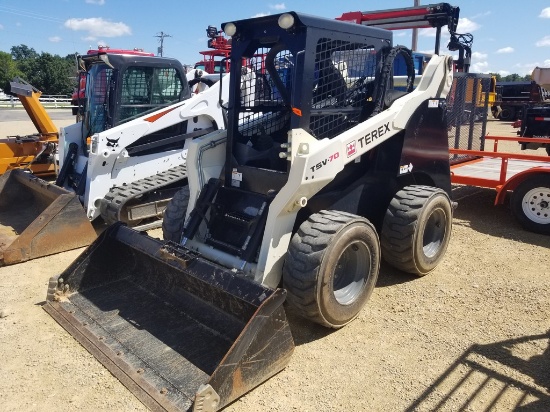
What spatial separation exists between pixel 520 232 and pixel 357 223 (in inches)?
143

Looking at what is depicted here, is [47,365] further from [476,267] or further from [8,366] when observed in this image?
[476,267]

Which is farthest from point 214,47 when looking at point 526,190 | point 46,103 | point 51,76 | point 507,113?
point 51,76

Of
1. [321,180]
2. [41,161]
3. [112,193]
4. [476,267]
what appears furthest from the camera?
[41,161]

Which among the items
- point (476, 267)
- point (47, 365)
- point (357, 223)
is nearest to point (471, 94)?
point (476, 267)

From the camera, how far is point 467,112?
26.7 ft

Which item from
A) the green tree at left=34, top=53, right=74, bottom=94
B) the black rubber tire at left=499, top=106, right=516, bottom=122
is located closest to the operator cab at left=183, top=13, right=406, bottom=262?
the black rubber tire at left=499, top=106, right=516, bottom=122

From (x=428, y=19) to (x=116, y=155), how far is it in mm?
5194

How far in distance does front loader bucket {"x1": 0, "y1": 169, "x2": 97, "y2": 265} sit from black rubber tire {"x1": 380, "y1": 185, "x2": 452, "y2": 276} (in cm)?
344

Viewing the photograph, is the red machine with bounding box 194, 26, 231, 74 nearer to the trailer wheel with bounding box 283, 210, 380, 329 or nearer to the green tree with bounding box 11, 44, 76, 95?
the trailer wheel with bounding box 283, 210, 380, 329

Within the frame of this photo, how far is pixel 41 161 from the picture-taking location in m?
8.41

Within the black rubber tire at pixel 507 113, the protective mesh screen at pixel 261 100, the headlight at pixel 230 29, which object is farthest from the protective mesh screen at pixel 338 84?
the black rubber tire at pixel 507 113

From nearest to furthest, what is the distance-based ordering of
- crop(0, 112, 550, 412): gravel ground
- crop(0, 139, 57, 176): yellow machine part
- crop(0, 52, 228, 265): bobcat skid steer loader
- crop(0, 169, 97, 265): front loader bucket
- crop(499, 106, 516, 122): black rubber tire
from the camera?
crop(0, 112, 550, 412): gravel ground → crop(0, 169, 97, 265): front loader bucket → crop(0, 52, 228, 265): bobcat skid steer loader → crop(0, 139, 57, 176): yellow machine part → crop(499, 106, 516, 122): black rubber tire

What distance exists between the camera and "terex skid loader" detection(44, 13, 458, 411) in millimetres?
3072

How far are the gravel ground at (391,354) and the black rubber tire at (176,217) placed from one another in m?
1.19
